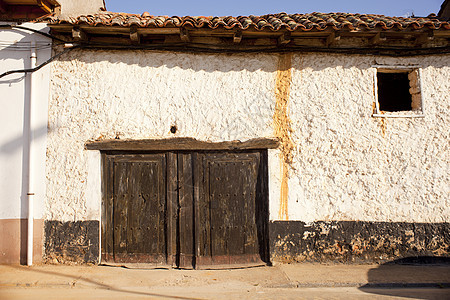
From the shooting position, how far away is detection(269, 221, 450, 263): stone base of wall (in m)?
5.68

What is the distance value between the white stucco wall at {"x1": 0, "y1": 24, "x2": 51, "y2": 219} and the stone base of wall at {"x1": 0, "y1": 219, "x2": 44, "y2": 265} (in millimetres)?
132

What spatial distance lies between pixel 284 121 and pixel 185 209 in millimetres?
2299

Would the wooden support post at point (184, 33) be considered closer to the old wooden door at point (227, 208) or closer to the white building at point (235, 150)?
the white building at point (235, 150)

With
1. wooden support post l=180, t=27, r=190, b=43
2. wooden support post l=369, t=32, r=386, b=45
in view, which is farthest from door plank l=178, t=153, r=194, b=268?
wooden support post l=369, t=32, r=386, b=45

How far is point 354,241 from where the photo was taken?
5.70 meters

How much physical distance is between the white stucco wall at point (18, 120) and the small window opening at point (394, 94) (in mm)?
6675

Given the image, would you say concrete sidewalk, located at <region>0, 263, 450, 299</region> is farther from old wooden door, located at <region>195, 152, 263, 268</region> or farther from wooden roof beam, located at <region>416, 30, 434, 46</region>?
wooden roof beam, located at <region>416, 30, 434, 46</region>

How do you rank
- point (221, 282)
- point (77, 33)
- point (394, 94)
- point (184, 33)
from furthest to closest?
1. point (394, 94)
2. point (184, 33)
3. point (77, 33)
4. point (221, 282)

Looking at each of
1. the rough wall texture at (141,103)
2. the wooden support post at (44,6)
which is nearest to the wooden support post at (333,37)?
the rough wall texture at (141,103)

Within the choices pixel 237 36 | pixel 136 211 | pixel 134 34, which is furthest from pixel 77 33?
pixel 136 211

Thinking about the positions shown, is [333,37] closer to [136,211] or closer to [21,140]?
[136,211]

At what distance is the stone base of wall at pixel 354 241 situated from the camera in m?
5.68

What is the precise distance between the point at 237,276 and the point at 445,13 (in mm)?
7439

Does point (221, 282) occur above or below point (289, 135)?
below
